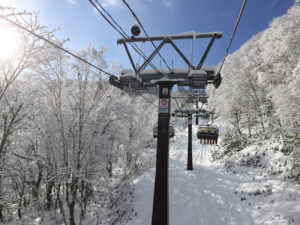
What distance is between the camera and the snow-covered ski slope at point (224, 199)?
22.8ft

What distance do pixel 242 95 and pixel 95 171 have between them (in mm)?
18722

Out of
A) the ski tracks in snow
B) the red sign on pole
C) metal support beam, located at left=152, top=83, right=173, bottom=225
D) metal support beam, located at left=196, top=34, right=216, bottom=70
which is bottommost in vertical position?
the ski tracks in snow

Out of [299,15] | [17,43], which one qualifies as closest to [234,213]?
[17,43]

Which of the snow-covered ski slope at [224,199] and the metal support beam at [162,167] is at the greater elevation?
the metal support beam at [162,167]

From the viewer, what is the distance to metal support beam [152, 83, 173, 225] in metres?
5.27

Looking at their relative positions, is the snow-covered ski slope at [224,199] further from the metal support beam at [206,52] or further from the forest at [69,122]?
the metal support beam at [206,52]

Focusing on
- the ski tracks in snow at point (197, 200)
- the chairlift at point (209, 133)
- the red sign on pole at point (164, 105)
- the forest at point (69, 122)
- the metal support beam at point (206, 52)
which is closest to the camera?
the metal support beam at point (206, 52)

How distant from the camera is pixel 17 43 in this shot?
5930 mm

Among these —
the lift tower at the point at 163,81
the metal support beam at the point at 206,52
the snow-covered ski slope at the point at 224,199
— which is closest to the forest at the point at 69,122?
the snow-covered ski slope at the point at 224,199

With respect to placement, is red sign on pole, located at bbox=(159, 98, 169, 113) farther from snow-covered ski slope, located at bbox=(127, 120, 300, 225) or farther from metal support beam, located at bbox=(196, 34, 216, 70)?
snow-covered ski slope, located at bbox=(127, 120, 300, 225)

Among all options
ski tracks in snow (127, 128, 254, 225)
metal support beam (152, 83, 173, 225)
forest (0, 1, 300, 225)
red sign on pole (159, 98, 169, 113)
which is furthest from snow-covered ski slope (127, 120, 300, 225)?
red sign on pole (159, 98, 169, 113)

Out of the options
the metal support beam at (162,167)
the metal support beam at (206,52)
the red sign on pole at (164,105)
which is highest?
the metal support beam at (206,52)

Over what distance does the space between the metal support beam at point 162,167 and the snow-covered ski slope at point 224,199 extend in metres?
3.50

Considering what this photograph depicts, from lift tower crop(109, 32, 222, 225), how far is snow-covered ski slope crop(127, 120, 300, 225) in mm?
3769
